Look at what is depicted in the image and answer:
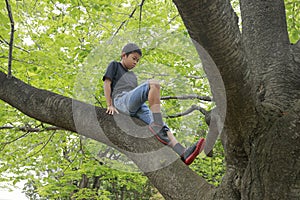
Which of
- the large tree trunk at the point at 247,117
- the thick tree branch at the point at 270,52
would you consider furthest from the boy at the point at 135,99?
the thick tree branch at the point at 270,52

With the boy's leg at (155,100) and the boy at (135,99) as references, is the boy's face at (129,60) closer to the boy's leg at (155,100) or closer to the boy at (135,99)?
the boy at (135,99)

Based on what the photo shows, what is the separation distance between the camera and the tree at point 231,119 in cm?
176

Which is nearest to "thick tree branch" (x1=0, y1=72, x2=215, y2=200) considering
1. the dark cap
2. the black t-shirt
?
the black t-shirt

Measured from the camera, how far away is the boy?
2.44m

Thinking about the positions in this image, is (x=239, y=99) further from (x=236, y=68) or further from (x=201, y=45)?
(x=201, y=45)

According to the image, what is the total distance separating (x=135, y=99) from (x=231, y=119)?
2.42 feet

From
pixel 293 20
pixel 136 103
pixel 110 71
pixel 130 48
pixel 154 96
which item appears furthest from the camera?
pixel 293 20

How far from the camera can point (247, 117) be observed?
2.19m

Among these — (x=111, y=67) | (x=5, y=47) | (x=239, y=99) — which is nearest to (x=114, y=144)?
(x=111, y=67)

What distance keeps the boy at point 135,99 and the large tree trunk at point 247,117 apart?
1.04 ft

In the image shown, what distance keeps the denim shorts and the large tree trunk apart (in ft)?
2.08

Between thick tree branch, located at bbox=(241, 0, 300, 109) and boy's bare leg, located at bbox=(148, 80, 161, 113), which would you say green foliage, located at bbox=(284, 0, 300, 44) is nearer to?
thick tree branch, located at bbox=(241, 0, 300, 109)

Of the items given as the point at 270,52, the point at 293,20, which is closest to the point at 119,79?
the point at 270,52

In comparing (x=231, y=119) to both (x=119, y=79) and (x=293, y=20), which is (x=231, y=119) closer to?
(x=119, y=79)
